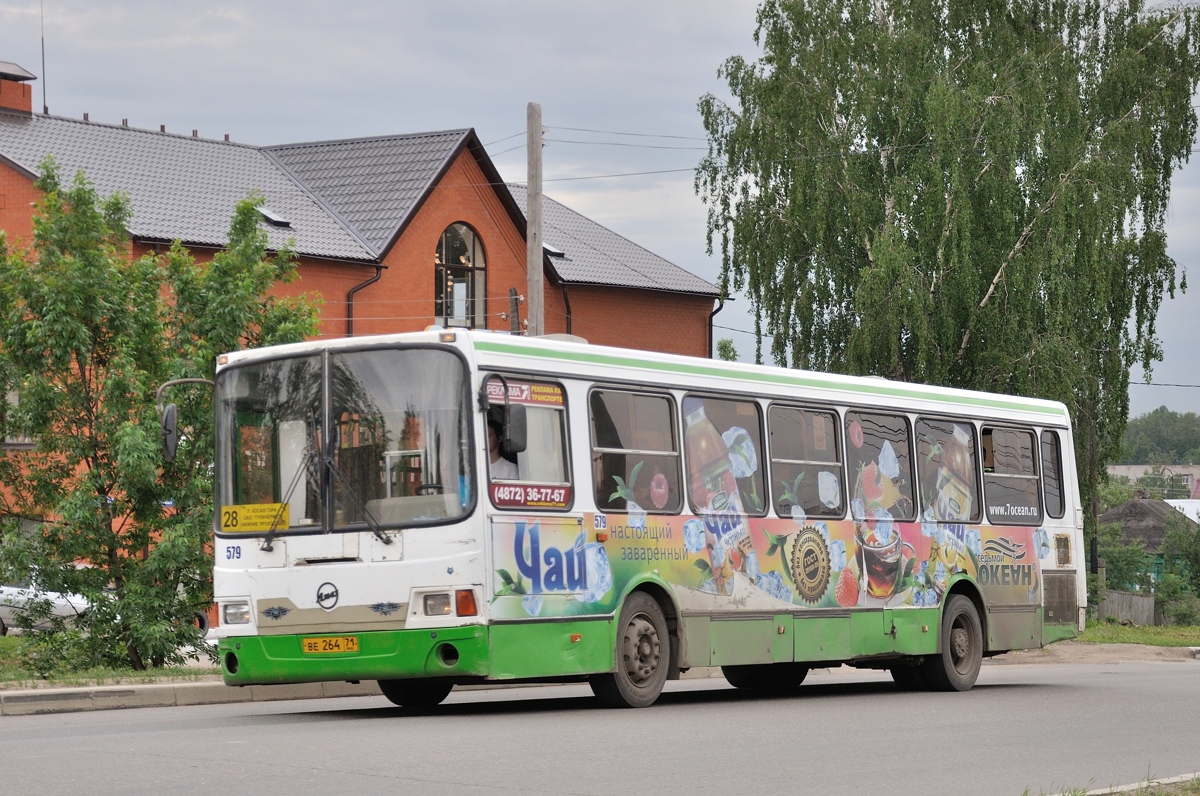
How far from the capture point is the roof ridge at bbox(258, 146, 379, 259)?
42.4 meters

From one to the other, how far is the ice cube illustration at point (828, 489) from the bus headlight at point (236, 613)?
567cm

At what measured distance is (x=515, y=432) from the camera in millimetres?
12703

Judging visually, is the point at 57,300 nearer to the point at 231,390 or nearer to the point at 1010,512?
the point at 231,390

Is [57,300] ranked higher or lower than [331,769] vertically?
higher

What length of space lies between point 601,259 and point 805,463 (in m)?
35.1

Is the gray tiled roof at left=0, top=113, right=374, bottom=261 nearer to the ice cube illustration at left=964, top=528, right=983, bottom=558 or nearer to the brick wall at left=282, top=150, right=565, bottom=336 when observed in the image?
the brick wall at left=282, top=150, right=565, bottom=336

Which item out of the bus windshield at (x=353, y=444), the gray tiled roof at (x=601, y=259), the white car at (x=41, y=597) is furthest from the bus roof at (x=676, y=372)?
the gray tiled roof at (x=601, y=259)

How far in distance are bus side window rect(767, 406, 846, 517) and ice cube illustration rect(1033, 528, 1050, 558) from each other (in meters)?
3.72

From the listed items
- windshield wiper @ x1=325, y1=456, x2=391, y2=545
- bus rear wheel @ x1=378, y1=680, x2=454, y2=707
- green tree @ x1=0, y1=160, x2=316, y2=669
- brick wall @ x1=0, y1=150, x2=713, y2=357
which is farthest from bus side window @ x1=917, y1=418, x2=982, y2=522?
brick wall @ x1=0, y1=150, x2=713, y2=357

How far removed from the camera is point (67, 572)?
19.4m

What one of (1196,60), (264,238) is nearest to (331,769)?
(264,238)

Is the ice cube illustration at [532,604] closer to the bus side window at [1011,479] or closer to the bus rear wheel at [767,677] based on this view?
the bus rear wheel at [767,677]

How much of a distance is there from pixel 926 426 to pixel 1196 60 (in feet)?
90.9

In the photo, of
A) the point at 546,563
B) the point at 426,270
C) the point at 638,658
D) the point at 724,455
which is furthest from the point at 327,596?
the point at 426,270
